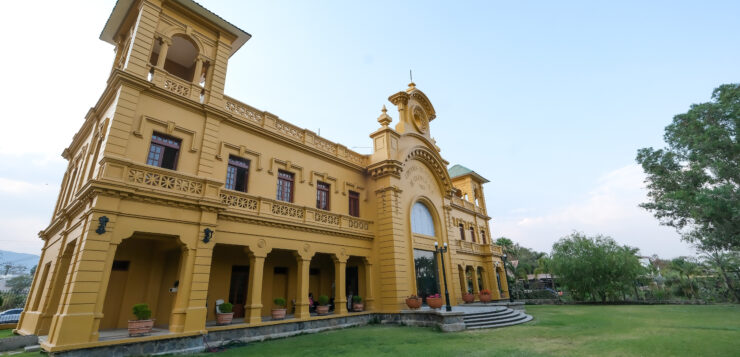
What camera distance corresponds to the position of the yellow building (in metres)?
9.15

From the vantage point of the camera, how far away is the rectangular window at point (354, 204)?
17.5m

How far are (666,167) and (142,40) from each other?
103ft

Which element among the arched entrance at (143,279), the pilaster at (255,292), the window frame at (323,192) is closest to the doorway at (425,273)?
the window frame at (323,192)

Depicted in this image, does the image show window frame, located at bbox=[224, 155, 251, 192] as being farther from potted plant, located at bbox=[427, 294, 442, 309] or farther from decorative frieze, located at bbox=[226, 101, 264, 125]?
potted plant, located at bbox=[427, 294, 442, 309]

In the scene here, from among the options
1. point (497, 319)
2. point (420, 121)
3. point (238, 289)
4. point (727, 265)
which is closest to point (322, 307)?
point (238, 289)

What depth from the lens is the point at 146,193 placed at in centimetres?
929

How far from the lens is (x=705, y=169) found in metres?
20.4

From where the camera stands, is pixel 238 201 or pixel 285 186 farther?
pixel 285 186

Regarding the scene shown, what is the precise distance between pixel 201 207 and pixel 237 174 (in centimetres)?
278

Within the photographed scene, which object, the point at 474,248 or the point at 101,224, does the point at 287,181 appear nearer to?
the point at 101,224

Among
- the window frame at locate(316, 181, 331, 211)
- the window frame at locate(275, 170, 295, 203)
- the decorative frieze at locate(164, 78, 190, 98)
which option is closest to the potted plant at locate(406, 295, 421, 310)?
the window frame at locate(316, 181, 331, 211)

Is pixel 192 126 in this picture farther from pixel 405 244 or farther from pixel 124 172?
pixel 405 244

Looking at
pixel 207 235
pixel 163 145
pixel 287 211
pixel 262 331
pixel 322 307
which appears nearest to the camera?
pixel 207 235

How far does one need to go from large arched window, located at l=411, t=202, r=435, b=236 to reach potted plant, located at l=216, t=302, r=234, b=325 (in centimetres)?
1078
